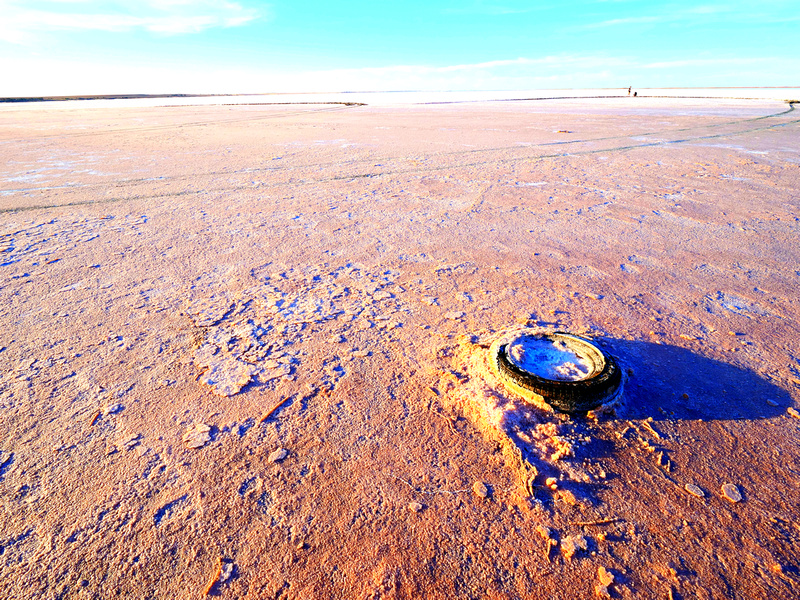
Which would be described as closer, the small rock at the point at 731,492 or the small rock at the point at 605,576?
the small rock at the point at 605,576

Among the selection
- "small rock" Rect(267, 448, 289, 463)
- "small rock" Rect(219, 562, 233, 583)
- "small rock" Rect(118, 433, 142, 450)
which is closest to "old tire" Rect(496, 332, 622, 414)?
"small rock" Rect(267, 448, 289, 463)

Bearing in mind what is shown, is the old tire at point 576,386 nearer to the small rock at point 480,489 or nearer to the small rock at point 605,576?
the small rock at point 480,489

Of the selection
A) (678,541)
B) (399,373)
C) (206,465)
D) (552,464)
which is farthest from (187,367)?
(678,541)

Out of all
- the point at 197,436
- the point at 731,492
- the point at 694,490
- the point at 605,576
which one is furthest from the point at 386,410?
the point at 731,492

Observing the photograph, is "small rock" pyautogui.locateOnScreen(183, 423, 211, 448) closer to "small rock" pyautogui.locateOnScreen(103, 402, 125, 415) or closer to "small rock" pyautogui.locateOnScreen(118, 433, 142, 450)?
"small rock" pyautogui.locateOnScreen(118, 433, 142, 450)

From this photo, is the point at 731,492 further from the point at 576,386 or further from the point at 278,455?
the point at 278,455

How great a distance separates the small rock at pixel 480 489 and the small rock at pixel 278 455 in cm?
70

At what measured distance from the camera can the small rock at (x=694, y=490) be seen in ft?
4.81

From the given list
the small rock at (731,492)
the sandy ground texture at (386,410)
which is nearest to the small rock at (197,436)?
the sandy ground texture at (386,410)

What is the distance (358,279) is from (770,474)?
2322 millimetres

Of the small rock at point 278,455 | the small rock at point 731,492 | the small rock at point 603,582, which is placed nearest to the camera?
the small rock at point 603,582

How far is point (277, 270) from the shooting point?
3133mm

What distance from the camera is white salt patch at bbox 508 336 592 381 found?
74.5 inches

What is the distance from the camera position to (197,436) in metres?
1.70
